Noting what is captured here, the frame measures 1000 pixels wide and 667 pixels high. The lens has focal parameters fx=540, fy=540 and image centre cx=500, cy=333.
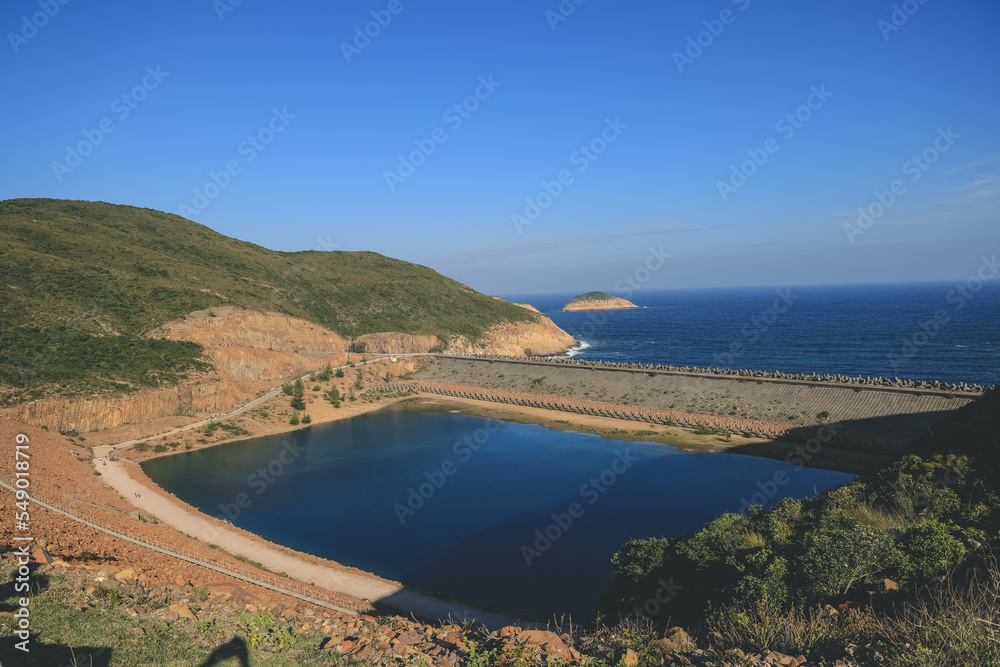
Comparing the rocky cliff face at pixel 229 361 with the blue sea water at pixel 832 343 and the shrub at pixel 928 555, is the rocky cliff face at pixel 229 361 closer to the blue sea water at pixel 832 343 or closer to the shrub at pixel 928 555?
the blue sea water at pixel 832 343

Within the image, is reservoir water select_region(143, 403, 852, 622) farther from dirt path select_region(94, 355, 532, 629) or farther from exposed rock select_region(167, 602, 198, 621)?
exposed rock select_region(167, 602, 198, 621)

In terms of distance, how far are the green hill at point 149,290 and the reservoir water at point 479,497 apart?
16.3 metres

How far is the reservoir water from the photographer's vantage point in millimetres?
26797

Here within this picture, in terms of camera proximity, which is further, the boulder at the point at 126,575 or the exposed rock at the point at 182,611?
the boulder at the point at 126,575

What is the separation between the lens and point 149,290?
71.9 meters

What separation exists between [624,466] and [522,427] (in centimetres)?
1684

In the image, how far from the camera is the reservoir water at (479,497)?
87.9 ft

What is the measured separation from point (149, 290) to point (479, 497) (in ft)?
196

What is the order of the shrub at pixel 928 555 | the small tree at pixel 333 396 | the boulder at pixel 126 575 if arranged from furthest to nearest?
the small tree at pixel 333 396
the boulder at pixel 126 575
the shrub at pixel 928 555

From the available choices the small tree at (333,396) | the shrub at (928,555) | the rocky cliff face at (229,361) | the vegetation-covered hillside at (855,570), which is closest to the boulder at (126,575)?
the vegetation-covered hillside at (855,570)

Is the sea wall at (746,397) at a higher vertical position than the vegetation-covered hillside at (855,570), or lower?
higher

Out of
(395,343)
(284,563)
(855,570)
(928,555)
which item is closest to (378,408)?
(395,343)

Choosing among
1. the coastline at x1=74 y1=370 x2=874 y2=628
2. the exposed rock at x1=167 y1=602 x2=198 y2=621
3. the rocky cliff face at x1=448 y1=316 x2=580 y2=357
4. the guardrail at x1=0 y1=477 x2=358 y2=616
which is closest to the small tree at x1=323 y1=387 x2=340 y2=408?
the coastline at x1=74 y1=370 x2=874 y2=628

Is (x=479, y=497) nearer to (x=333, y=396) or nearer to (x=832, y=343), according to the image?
(x=333, y=396)
